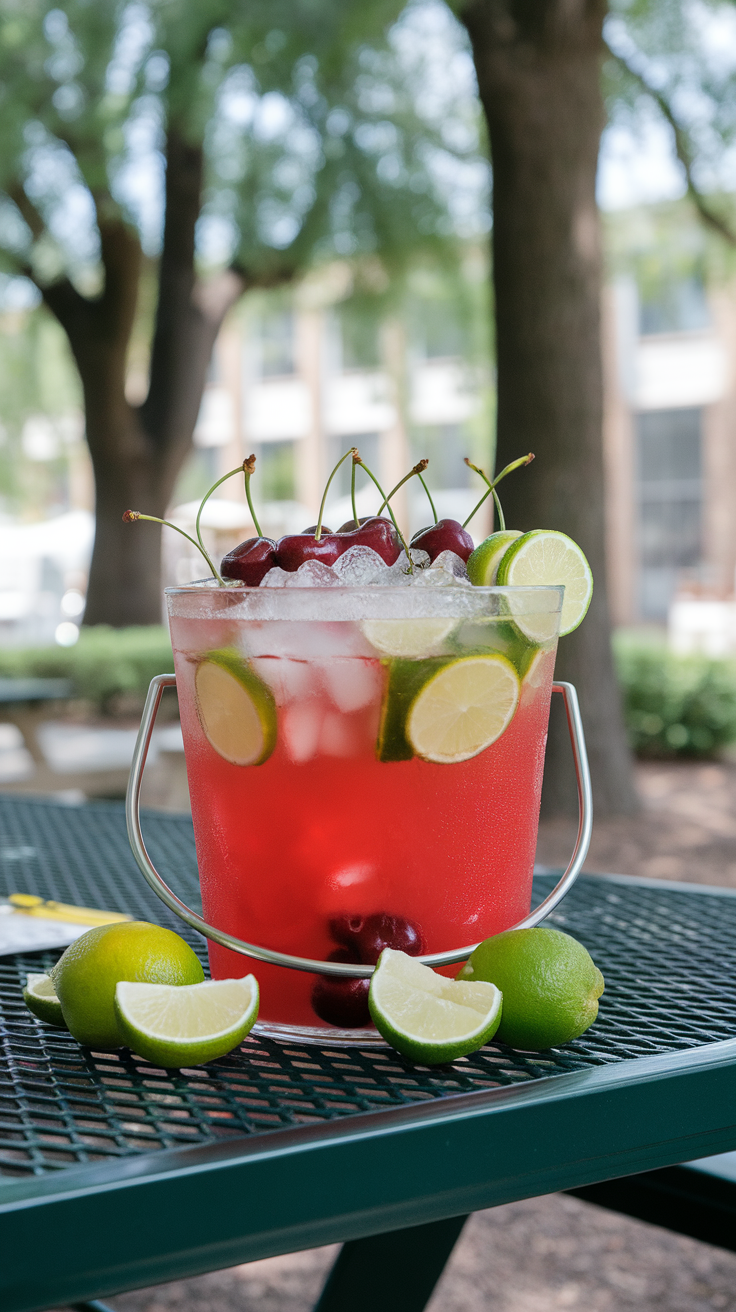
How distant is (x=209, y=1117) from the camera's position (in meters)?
0.49

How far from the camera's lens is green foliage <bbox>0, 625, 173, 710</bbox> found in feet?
30.1

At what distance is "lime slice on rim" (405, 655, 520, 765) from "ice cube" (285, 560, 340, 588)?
0.07 meters

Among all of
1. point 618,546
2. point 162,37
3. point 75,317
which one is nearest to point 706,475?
point 618,546

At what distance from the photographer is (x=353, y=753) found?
624mm

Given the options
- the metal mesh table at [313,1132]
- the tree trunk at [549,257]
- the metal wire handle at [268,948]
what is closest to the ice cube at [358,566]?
the metal wire handle at [268,948]

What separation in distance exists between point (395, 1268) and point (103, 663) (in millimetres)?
8810

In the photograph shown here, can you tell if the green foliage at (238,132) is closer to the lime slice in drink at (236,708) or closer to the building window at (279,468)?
the lime slice in drink at (236,708)

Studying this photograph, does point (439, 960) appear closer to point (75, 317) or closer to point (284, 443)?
point (75, 317)

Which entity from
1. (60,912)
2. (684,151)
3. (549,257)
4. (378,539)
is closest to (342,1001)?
(378,539)

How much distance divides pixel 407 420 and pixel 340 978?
32.9ft

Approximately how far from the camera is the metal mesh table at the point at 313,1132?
0.42 meters

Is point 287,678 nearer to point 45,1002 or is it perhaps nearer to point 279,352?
point 45,1002

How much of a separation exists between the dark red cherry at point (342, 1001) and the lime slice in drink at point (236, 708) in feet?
0.39

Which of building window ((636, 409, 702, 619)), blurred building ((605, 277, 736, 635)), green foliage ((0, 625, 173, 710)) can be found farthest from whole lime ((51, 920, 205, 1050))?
building window ((636, 409, 702, 619))
